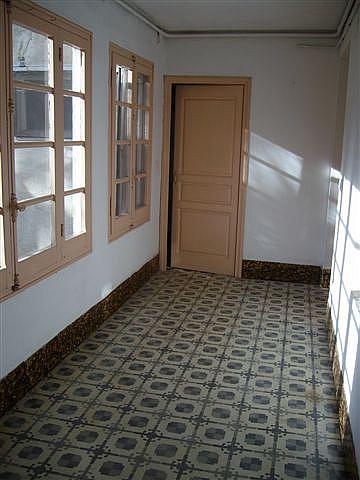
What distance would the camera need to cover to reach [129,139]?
17.2ft

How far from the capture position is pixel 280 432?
3.23 metres

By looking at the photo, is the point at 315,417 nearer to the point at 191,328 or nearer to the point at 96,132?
the point at 191,328

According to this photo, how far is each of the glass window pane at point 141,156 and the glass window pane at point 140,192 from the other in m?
0.11

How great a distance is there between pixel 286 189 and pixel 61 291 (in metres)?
3.18

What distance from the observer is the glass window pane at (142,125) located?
18.2 feet

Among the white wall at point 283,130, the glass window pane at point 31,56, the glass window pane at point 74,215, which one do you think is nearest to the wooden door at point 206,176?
the white wall at point 283,130

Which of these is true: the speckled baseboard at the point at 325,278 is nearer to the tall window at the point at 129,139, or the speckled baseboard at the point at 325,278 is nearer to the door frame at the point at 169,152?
the door frame at the point at 169,152

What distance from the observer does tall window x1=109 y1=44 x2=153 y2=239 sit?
4836mm

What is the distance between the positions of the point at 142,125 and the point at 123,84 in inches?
29.3

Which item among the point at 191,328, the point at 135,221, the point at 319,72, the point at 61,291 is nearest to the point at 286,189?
the point at 319,72

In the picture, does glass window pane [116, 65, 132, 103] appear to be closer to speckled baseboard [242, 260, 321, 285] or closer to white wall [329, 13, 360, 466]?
white wall [329, 13, 360, 466]

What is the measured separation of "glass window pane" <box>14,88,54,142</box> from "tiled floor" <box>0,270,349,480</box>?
1.66m

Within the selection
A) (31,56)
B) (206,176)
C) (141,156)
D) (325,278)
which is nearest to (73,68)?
(31,56)

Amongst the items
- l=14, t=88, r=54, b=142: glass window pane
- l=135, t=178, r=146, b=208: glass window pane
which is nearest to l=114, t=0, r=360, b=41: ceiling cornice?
l=135, t=178, r=146, b=208: glass window pane
